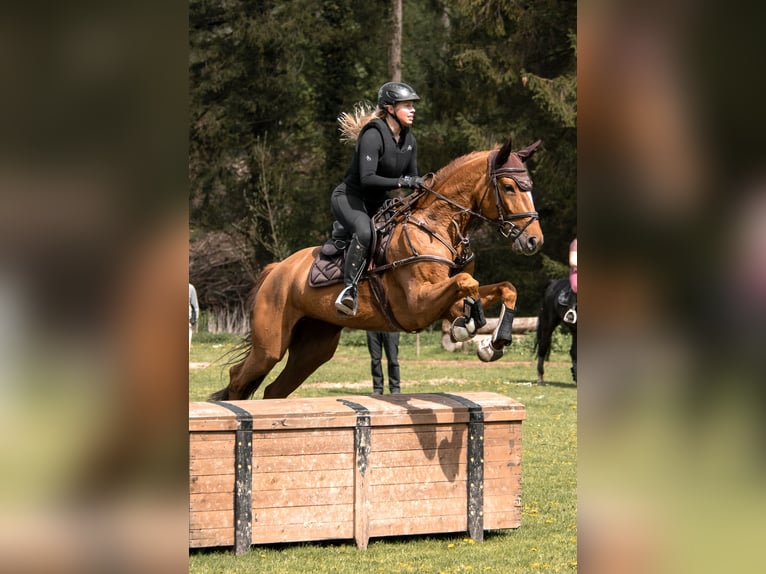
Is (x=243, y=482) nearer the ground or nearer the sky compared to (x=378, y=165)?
nearer the ground

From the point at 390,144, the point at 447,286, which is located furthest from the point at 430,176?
the point at 447,286

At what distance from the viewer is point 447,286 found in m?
6.91

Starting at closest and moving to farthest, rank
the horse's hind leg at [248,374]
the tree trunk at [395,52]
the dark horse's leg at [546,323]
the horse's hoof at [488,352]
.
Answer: the horse's hoof at [488,352] < the horse's hind leg at [248,374] < the dark horse's leg at [546,323] < the tree trunk at [395,52]

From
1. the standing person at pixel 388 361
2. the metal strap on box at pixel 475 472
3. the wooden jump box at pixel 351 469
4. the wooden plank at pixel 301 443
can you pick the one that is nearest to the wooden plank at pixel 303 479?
the wooden jump box at pixel 351 469

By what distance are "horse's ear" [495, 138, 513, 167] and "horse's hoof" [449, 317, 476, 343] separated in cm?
115

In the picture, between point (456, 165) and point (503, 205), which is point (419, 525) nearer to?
point (503, 205)

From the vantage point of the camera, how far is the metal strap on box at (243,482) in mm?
5785

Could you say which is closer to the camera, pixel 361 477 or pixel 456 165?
pixel 361 477

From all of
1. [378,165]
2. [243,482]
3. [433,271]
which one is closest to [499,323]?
[433,271]

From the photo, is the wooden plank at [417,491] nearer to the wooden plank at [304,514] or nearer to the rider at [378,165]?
the wooden plank at [304,514]

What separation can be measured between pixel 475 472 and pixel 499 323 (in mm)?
985

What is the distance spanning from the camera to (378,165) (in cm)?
748

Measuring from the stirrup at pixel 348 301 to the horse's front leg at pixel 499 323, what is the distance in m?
0.90
